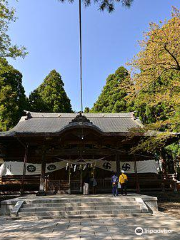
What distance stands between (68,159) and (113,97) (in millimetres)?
18071

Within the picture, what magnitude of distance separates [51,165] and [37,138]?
2.61m

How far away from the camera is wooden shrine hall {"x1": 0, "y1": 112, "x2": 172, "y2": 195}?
11195 millimetres

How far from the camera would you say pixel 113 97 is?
29500 mm

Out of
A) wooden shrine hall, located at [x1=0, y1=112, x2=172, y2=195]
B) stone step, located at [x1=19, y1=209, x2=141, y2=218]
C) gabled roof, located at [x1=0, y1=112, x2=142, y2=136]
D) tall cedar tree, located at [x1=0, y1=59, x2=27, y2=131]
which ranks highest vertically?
tall cedar tree, located at [x1=0, y1=59, x2=27, y2=131]

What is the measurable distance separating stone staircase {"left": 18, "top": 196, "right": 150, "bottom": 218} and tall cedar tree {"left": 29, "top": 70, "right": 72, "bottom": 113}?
75.7 feet

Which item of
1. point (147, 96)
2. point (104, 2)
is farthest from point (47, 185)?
point (104, 2)

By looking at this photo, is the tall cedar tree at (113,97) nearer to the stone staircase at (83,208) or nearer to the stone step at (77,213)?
the stone staircase at (83,208)

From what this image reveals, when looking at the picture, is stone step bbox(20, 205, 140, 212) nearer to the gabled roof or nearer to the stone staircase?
the stone staircase

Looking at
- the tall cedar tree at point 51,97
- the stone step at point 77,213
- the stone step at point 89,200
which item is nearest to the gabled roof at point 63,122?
the stone step at point 89,200

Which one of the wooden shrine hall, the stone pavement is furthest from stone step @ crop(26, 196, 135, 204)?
the wooden shrine hall

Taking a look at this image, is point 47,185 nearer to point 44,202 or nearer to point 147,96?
point 44,202

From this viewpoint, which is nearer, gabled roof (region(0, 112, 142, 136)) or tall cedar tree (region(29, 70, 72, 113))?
gabled roof (region(0, 112, 142, 136))

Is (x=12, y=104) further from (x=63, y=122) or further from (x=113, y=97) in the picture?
(x=113, y=97)

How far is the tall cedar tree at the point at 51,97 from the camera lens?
3030 cm
